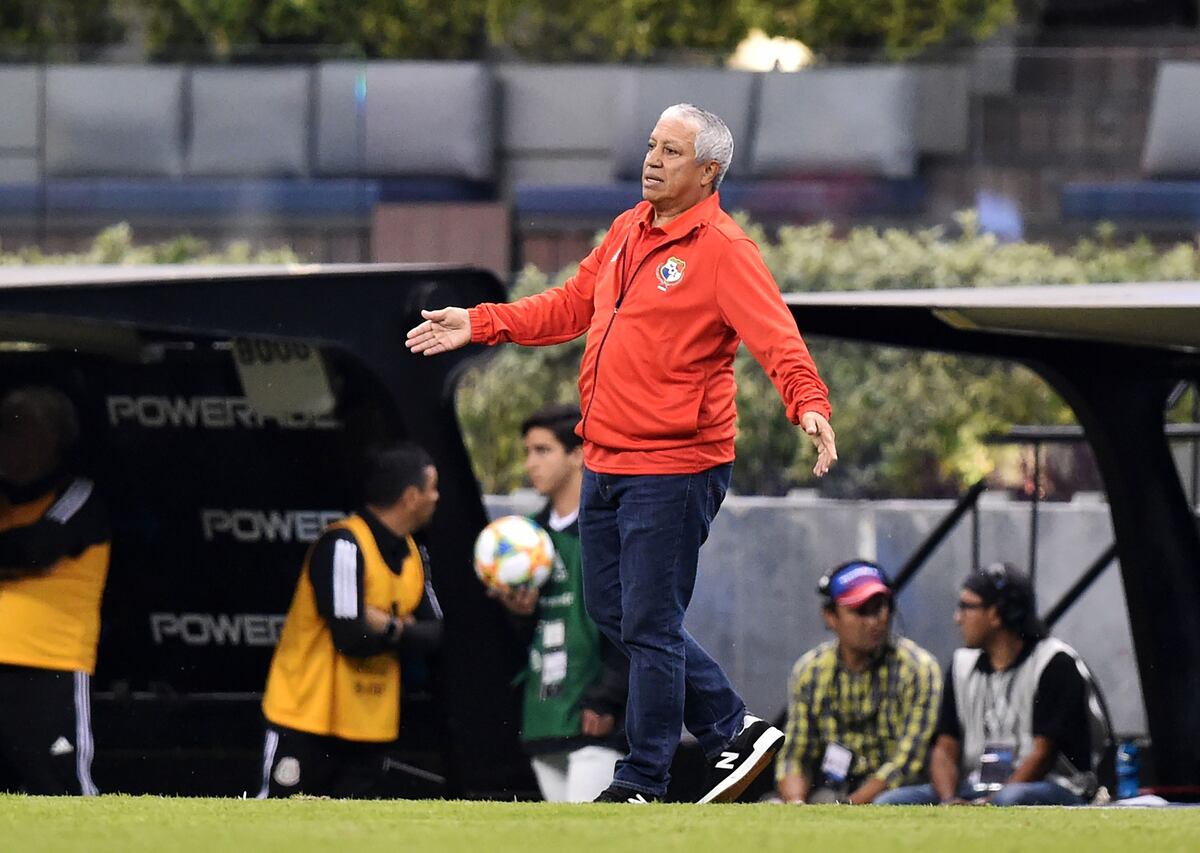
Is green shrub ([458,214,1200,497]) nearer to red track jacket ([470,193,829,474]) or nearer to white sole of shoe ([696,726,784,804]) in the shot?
white sole of shoe ([696,726,784,804])

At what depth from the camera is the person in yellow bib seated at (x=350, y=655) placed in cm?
804

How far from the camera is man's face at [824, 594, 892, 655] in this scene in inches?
339

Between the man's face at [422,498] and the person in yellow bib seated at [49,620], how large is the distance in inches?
41.3

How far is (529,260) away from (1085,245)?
3484 mm

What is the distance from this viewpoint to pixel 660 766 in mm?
5836

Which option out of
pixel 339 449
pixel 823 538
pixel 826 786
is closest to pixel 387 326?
pixel 339 449

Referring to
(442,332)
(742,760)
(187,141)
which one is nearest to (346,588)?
(442,332)

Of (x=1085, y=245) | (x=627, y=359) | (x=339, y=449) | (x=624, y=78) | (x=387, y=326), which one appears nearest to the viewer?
(x=627, y=359)

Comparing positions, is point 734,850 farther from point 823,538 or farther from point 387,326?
point 823,538

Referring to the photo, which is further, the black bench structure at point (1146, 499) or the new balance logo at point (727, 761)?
the black bench structure at point (1146, 499)

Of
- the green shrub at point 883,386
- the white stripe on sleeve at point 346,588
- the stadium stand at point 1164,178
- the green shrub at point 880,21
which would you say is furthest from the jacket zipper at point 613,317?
the green shrub at point 880,21

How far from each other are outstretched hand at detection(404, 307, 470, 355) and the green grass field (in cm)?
115

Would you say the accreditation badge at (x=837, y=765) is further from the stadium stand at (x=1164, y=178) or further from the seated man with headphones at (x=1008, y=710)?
the stadium stand at (x=1164, y=178)

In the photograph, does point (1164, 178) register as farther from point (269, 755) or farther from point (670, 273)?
point (670, 273)
